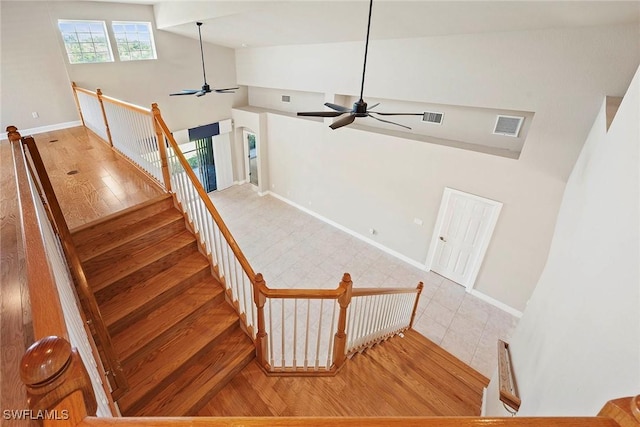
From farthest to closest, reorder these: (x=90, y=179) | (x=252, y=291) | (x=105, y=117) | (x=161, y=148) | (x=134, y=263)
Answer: (x=105, y=117), (x=90, y=179), (x=161, y=148), (x=134, y=263), (x=252, y=291)

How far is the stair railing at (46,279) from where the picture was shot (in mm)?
738

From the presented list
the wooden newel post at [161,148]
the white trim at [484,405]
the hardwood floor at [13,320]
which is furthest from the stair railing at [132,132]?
the white trim at [484,405]

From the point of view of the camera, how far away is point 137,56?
21.7ft

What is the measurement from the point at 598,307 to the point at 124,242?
347 centimetres

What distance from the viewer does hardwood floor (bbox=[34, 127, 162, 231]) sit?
3.02m

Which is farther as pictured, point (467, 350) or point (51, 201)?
point (467, 350)

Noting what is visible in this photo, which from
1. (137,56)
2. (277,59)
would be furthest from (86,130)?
(277,59)

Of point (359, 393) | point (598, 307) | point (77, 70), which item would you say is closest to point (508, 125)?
point (598, 307)

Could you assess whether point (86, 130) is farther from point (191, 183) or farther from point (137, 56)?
point (191, 183)

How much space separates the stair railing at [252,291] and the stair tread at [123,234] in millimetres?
170

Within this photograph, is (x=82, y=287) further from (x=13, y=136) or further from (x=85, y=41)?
(x=85, y=41)

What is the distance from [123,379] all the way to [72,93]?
259 inches

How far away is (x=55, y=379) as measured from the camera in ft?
1.62

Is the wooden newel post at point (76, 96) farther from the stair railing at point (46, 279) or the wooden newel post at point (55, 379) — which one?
the wooden newel post at point (55, 379)
